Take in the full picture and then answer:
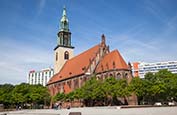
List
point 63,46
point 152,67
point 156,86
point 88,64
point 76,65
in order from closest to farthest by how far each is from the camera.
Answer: point 156,86 < point 88,64 < point 76,65 < point 63,46 < point 152,67

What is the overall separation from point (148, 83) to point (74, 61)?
1309 inches

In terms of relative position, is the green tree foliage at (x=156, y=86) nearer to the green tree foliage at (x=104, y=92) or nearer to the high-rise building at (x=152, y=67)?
the green tree foliage at (x=104, y=92)

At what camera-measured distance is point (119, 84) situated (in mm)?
53531

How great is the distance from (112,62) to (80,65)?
1412 centimetres

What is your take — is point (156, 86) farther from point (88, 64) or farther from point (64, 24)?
point (64, 24)

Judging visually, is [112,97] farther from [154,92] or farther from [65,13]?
[65,13]

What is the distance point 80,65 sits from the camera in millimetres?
73000

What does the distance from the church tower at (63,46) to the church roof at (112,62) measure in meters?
21.1

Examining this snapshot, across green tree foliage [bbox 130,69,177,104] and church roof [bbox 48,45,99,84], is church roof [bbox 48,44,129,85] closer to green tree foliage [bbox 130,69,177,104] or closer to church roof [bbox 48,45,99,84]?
church roof [bbox 48,45,99,84]

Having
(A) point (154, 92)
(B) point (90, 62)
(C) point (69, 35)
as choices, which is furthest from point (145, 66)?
(A) point (154, 92)

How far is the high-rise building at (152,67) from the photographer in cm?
17252

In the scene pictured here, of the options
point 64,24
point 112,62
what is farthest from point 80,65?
point 64,24

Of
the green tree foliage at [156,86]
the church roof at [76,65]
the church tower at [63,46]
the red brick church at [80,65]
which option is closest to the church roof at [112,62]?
the red brick church at [80,65]

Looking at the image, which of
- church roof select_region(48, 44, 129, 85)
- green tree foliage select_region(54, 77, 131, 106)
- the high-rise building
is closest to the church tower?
church roof select_region(48, 44, 129, 85)
